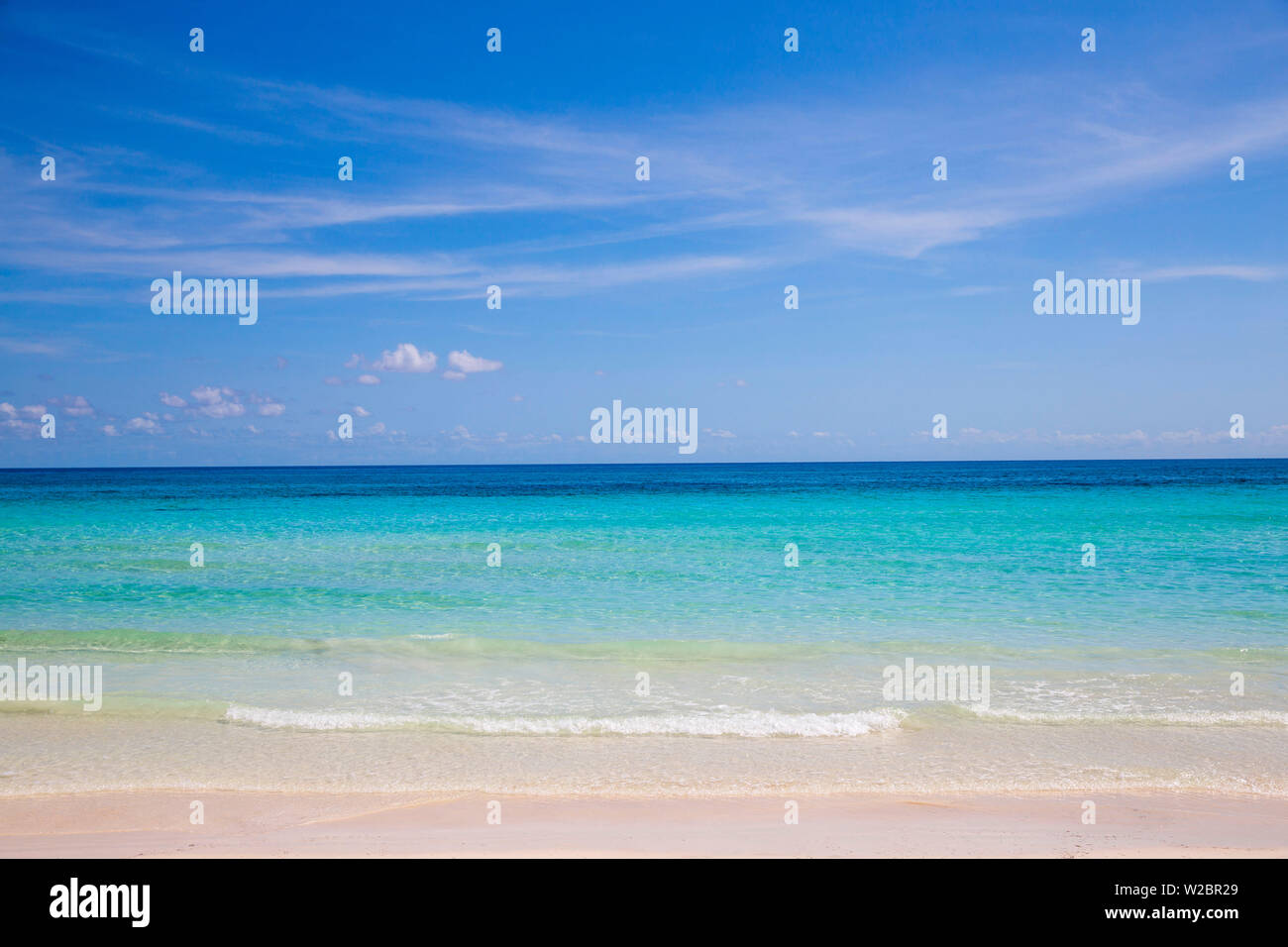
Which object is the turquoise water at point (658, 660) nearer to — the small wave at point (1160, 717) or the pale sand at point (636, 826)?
the small wave at point (1160, 717)

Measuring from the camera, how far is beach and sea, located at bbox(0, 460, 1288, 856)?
18.7 feet

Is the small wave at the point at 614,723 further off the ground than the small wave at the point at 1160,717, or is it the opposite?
the small wave at the point at 614,723

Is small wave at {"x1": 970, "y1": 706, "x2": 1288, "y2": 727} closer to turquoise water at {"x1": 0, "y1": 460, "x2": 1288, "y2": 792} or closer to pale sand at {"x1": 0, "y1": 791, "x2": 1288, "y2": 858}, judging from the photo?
turquoise water at {"x1": 0, "y1": 460, "x2": 1288, "y2": 792}

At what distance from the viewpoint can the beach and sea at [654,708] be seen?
18.7 feet

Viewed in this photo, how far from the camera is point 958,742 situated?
736 cm

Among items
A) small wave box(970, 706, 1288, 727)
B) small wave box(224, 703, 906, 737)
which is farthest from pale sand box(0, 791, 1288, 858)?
small wave box(970, 706, 1288, 727)

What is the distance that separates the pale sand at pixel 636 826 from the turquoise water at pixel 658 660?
0.42 m

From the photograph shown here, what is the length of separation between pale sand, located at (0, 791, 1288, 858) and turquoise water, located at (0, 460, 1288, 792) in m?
0.42

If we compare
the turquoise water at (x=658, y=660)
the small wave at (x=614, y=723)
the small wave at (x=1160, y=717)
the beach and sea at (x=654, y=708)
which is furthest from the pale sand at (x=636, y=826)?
the small wave at (x=1160, y=717)

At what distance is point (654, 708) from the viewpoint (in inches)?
336

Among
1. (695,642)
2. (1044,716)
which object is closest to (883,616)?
(695,642)

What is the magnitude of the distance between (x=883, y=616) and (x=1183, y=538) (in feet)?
52.0

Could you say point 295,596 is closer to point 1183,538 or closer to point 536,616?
point 536,616
